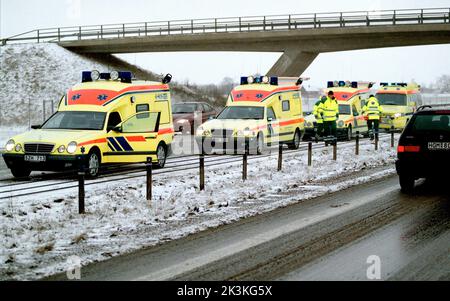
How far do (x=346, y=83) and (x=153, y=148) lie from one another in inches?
682

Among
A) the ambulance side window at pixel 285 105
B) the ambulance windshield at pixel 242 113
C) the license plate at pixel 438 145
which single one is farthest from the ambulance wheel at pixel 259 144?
the license plate at pixel 438 145

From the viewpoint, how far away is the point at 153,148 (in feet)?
57.7

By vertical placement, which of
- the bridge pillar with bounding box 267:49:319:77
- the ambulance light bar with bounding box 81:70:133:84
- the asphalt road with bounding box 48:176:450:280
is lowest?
the asphalt road with bounding box 48:176:450:280

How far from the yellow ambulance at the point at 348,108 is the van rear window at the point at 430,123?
16.5 meters

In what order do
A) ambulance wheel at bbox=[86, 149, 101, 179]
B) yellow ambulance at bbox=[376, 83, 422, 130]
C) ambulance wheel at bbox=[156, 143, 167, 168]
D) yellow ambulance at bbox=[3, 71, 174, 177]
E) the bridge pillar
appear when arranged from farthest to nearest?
the bridge pillar → yellow ambulance at bbox=[376, 83, 422, 130] → ambulance wheel at bbox=[156, 143, 167, 168] → ambulance wheel at bbox=[86, 149, 101, 179] → yellow ambulance at bbox=[3, 71, 174, 177]

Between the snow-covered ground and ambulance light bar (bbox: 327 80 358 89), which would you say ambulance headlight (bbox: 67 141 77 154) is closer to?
the snow-covered ground

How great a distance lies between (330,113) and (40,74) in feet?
140

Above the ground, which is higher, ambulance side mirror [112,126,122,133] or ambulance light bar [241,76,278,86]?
ambulance light bar [241,76,278,86]

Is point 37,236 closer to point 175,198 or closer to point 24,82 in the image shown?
point 175,198

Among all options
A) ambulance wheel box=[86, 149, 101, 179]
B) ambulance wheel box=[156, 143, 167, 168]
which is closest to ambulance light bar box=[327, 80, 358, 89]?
ambulance wheel box=[156, 143, 167, 168]

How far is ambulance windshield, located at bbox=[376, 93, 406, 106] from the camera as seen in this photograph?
35812mm

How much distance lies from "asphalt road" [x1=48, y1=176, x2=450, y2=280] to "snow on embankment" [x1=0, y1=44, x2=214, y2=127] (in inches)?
1737

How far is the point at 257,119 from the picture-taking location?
2286 centimetres

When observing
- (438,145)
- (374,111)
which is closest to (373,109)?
(374,111)
